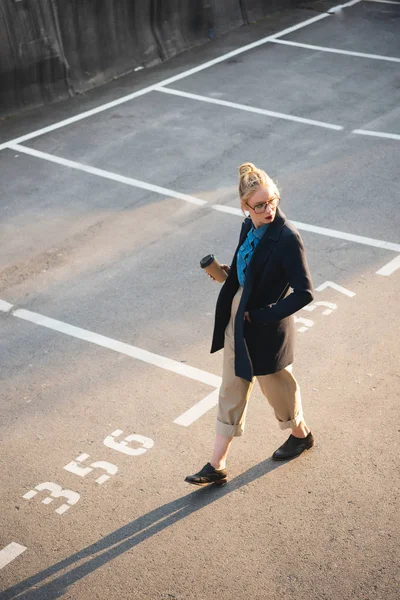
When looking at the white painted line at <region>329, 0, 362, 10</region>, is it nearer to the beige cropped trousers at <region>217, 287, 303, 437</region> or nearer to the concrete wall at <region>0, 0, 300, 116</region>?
the concrete wall at <region>0, 0, 300, 116</region>

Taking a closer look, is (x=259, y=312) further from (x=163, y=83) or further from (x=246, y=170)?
(x=163, y=83)

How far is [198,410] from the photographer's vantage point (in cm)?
703

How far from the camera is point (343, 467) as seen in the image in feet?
20.7

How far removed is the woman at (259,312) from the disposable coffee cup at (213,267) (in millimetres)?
66

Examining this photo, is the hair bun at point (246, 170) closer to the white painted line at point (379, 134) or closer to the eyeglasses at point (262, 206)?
the eyeglasses at point (262, 206)

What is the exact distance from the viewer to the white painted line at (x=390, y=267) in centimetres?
895

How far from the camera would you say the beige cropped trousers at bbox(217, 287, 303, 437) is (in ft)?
19.2

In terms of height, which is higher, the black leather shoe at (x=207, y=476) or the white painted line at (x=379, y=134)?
the black leather shoe at (x=207, y=476)

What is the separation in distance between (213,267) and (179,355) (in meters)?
2.04

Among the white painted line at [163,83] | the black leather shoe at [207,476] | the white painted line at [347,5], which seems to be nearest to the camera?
the black leather shoe at [207,476]

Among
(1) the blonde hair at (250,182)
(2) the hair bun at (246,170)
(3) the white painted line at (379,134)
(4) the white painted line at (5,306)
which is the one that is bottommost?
(3) the white painted line at (379,134)

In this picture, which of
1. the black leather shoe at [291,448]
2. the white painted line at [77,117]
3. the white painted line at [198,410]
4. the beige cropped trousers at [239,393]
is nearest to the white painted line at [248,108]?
the white painted line at [77,117]

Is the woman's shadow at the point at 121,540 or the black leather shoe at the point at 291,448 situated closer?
the woman's shadow at the point at 121,540

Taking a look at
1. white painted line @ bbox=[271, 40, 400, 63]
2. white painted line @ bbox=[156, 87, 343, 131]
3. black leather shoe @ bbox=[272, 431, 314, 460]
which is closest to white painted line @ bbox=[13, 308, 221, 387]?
black leather shoe @ bbox=[272, 431, 314, 460]
